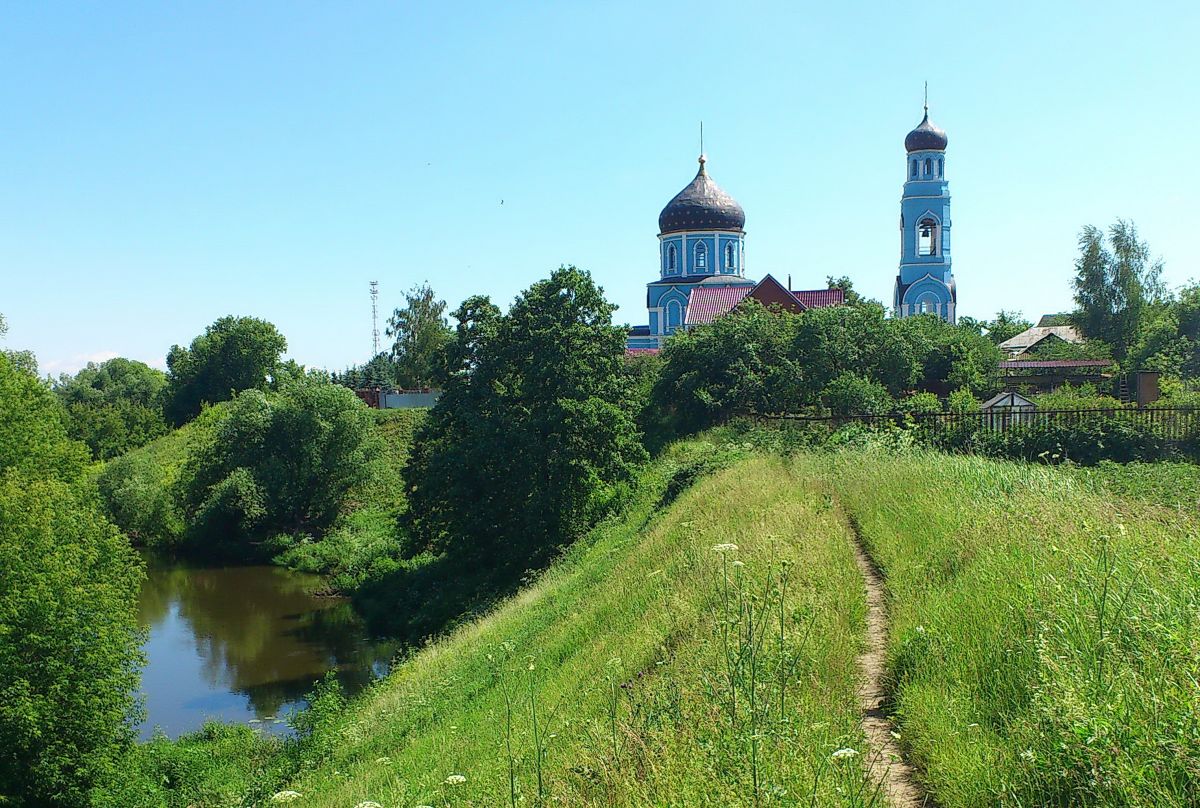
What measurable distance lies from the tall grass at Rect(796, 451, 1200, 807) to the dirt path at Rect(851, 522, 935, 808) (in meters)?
0.11

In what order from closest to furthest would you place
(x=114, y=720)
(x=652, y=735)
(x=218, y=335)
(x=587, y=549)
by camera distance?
(x=652, y=735) < (x=114, y=720) < (x=587, y=549) < (x=218, y=335)

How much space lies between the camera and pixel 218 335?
61.8 metres

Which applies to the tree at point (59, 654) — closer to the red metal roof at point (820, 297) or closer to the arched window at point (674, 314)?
the red metal roof at point (820, 297)

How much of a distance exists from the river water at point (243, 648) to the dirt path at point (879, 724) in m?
14.1

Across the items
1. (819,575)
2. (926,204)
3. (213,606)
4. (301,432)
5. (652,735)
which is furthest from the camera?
(926,204)

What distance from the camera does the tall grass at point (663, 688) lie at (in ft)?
14.7

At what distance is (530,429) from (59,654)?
11.1 metres

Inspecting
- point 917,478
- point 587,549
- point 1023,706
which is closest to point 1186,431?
point 917,478

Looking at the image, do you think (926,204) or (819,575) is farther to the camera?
(926,204)

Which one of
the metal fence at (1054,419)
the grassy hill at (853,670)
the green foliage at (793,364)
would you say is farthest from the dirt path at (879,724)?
the green foliage at (793,364)

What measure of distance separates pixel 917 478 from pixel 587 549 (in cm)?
1091

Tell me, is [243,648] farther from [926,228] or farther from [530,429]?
[926,228]

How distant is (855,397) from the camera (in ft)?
84.3

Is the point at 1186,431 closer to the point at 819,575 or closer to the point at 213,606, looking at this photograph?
the point at 819,575
